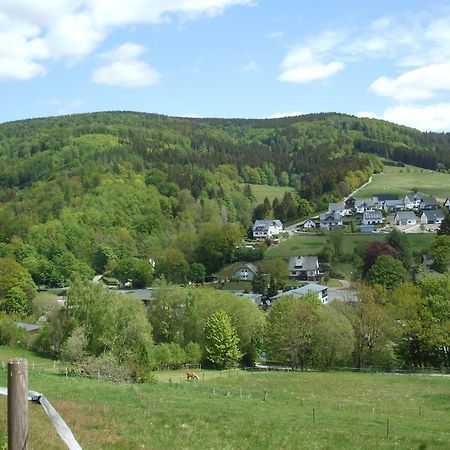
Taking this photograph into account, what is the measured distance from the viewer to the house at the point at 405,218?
138125mm

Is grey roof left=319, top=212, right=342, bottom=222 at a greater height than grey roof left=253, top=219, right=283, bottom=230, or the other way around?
grey roof left=319, top=212, right=342, bottom=222

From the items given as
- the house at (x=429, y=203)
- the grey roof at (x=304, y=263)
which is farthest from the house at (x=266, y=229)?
the house at (x=429, y=203)

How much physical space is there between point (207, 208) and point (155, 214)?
50.6 feet

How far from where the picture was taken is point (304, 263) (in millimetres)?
105938

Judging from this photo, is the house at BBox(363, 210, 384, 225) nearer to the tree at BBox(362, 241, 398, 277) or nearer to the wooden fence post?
the tree at BBox(362, 241, 398, 277)

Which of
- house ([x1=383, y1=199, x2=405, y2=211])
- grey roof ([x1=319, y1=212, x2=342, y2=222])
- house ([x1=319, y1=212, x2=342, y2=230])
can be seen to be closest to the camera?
house ([x1=319, y1=212, x2=342, y2=230])

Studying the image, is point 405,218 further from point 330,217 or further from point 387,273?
point 387,273

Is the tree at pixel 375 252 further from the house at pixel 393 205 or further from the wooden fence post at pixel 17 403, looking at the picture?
the wooden fence post at pixel 17 403

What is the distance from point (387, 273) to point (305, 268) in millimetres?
21915

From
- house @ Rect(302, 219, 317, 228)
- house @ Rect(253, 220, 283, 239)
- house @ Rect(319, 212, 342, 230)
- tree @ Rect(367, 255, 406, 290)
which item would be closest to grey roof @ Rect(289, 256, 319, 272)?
tree @ Rect(367, 255, 406, 290)

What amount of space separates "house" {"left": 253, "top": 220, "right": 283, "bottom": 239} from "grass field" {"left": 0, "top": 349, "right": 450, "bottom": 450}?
9599 cm

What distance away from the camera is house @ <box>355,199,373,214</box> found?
15412cm

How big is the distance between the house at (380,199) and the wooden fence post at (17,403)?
511 ft

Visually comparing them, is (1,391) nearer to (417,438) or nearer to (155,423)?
(155,423)
